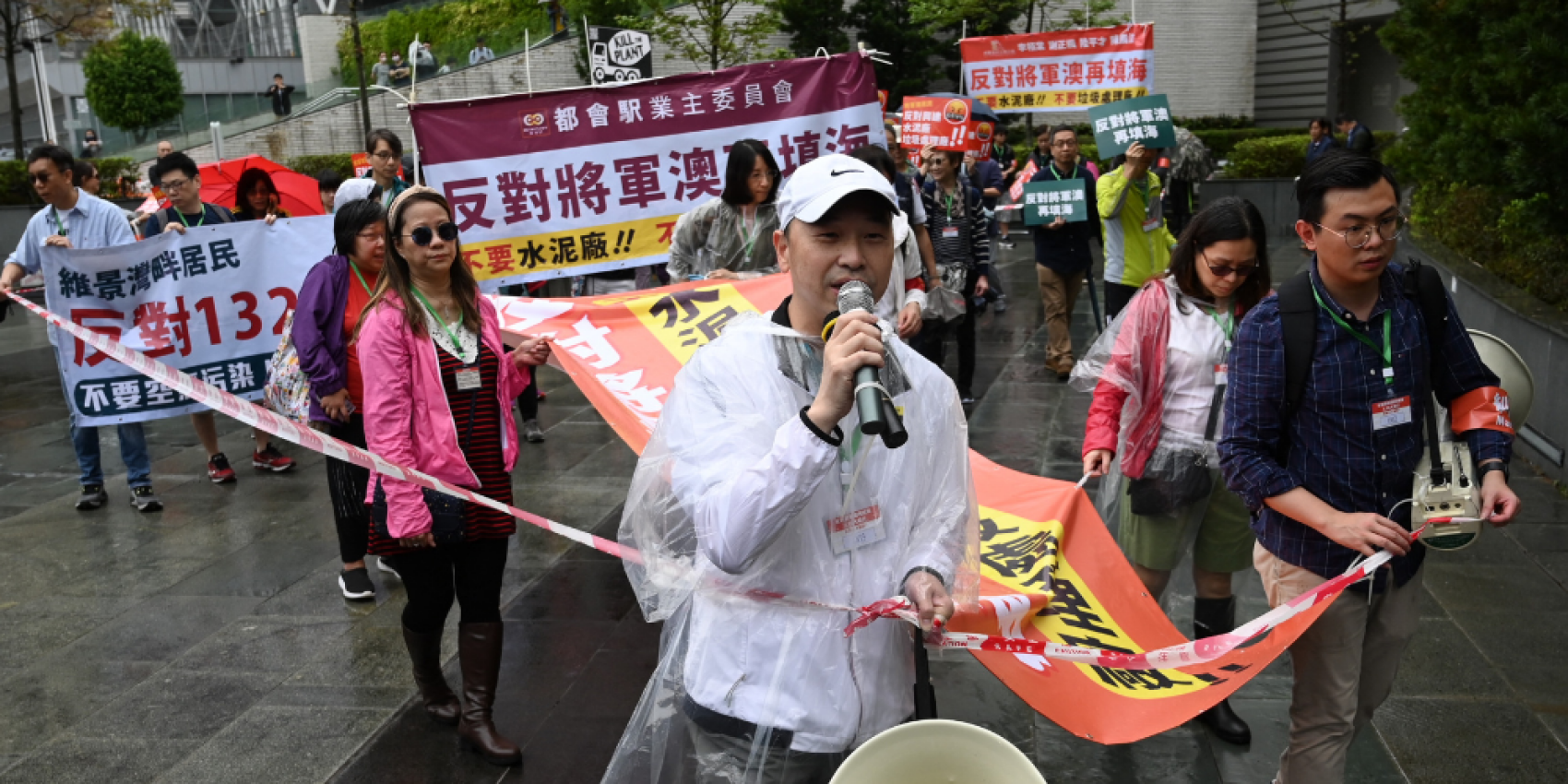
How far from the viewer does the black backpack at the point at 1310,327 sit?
281 cm

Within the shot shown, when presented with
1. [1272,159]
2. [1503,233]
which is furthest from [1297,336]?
[1272,159]

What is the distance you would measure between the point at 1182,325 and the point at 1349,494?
1.09 metres

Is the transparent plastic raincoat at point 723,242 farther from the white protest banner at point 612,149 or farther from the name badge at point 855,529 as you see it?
the name badge at point 855,529

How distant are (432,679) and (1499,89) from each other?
22.7ft

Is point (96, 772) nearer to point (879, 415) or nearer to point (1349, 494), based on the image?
point (879, 415)

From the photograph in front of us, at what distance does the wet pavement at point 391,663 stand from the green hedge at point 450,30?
990 inches

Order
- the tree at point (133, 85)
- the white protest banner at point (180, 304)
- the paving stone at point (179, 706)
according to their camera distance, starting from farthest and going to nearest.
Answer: the tree at point (133, 85) → the white protest banner at point (180, 304) → the paving stone at point (179, 706)

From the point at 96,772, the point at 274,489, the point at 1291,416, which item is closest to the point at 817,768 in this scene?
the point at 1291,416

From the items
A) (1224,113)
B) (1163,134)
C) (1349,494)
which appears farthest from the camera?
(1224,113)

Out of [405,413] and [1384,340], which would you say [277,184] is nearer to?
[405,413]

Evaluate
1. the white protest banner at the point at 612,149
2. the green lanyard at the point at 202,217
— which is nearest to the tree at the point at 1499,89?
the white protest banner at the point at 612,149

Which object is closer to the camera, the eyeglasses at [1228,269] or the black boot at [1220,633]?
the eyeglasses at [1228,269]

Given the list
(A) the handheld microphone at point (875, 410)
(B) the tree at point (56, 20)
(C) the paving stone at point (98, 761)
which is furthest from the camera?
(B) the tree at point (56, 20)

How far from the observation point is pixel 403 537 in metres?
3.59
